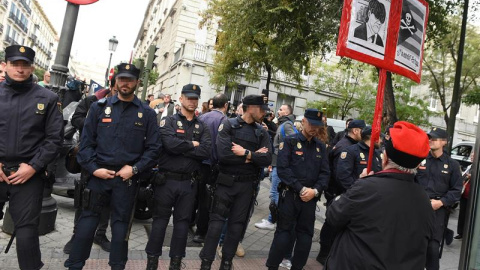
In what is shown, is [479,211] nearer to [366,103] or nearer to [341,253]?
[341,253]

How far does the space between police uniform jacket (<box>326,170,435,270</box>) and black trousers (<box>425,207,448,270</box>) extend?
2234 millimetres

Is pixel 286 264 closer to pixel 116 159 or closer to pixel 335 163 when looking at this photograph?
pixel 335 163

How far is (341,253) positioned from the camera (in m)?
2.34

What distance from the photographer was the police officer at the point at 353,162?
460 centimetres

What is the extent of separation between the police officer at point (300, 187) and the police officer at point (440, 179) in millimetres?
1330

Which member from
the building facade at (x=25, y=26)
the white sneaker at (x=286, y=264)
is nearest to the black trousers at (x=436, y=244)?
the white sneaker at (x=286, y=264)

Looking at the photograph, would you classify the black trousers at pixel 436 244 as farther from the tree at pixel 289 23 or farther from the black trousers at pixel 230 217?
the tree at pixel 289 23

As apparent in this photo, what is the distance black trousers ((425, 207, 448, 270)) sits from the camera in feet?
14.1

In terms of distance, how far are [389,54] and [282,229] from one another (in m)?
2.19

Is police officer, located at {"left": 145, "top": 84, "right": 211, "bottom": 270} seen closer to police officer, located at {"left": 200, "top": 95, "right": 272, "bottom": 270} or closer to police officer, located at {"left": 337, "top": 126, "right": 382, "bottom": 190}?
police officer, located at {"left": 200, "top": 95, "right": 272, "bottom": 270}

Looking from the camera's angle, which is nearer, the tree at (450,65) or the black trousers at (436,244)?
the black trousers at (436,244)

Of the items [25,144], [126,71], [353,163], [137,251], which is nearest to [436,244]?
[353,163]

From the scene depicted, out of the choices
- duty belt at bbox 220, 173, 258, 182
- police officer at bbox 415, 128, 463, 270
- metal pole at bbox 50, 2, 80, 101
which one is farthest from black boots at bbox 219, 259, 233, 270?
metal pole at bbox 50, 2, 80, 101

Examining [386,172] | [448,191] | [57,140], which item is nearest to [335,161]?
[448,191]
